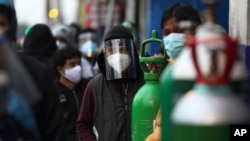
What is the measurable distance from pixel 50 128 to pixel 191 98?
56.0 inches

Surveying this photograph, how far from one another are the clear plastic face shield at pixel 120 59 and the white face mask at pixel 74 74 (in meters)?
1.97

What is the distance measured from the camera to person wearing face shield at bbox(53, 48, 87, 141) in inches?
396

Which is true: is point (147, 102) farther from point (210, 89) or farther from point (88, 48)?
point (88, 48)

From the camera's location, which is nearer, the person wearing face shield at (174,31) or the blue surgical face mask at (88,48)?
the person wearing face shield at (174,31)

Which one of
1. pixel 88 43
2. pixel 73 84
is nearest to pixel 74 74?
pixel 73 84

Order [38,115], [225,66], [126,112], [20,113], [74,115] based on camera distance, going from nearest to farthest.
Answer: [225,66] < [20,113] < [38,115] < [126,112] < [74,115]

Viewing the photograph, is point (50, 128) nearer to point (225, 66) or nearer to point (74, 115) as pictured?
point (225, 66)

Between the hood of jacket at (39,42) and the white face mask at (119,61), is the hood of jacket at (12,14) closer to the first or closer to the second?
the white face mask at (119,61)

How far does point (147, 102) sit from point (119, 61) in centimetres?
106

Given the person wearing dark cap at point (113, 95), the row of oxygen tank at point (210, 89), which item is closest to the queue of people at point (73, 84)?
the person wearing dark cap at point (113, 95)

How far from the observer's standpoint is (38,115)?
5.71 meters

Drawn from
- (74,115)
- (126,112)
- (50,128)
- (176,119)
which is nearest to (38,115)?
(50,128)

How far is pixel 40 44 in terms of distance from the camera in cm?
1178

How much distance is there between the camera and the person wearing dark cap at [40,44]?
11.7 metres
